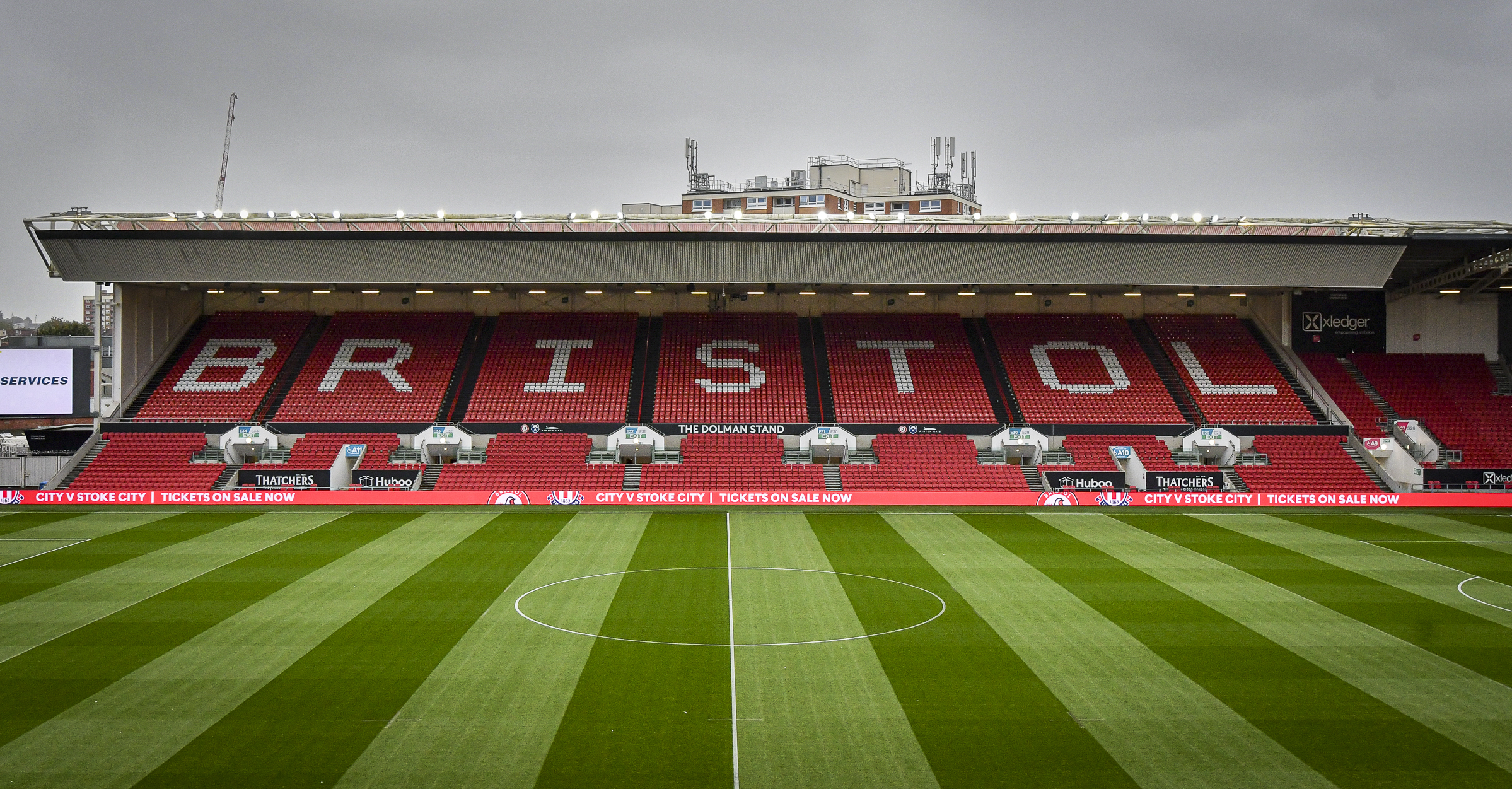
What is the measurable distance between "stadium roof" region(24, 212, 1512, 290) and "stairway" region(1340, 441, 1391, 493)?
21.6 feet

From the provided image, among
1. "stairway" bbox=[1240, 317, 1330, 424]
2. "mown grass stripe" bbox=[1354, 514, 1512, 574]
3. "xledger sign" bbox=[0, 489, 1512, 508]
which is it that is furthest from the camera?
"stairway" bbox=[1240, 317, 1330, 424]

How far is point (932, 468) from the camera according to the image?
37.7 metres

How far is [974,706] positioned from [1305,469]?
3018 centimetres

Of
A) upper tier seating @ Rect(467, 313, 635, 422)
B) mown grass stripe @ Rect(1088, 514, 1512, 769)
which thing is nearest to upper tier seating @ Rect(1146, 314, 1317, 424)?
mown grass stripe @ Rect(1088, 514, 1512, 769)

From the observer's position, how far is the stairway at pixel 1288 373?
137 ft

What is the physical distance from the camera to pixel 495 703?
13.9 metres

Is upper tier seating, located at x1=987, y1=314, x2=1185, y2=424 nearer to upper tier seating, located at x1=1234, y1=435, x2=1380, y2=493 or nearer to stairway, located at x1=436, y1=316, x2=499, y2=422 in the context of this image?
upper tier seating, located at x1=1234, y1=435, x2=1380, y2=493

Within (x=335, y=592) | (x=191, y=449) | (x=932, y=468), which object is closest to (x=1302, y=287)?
(x=932, y=468)

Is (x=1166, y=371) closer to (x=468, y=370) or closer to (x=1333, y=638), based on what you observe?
(x=1333, y=638)

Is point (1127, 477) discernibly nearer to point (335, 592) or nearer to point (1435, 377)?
point (1435, 377)

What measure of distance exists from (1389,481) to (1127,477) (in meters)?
10.2

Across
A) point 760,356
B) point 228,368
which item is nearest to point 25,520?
point 228,368

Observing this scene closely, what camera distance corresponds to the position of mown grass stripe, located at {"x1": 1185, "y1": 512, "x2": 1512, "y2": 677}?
17.3 m

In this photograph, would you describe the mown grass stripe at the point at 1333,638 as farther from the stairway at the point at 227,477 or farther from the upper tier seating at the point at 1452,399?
the stairway at the point at 227,477
